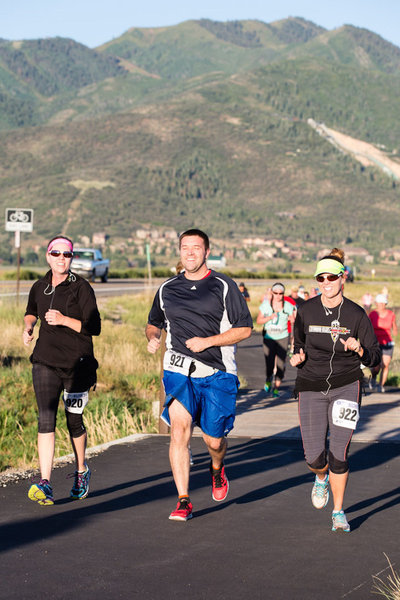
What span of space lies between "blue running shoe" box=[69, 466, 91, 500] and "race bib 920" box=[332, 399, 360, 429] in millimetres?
1959

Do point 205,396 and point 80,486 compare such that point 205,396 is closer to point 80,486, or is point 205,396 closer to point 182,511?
point 182,511

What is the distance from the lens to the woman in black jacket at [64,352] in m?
7.32

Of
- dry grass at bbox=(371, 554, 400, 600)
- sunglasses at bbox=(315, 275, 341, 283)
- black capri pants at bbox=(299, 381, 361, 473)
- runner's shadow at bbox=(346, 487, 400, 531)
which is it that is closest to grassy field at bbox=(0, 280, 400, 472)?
runner's shadow at bbox=(346, 487, 400, 531)

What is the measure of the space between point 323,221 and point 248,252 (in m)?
31.9

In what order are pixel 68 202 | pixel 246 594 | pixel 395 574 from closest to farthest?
pixel 246 594 < pixel 395 574 < pixel 68 202

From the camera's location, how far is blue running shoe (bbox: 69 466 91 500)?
7332 mm

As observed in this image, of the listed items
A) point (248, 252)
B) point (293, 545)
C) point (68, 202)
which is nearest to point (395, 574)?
point (293, 545)

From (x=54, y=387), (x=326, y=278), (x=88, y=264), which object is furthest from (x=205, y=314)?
(x=88, y=264)

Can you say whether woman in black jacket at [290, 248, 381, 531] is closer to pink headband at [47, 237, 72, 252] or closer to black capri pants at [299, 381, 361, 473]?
black capri pants at [299, 381, 361, 473]

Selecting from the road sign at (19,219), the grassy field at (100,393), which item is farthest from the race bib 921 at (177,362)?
the road sign at (19,219)

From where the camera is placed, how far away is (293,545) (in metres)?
6.09

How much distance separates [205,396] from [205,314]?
22.6 inches

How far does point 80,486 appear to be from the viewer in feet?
24.1

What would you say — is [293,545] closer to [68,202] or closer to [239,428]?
[239,428]
